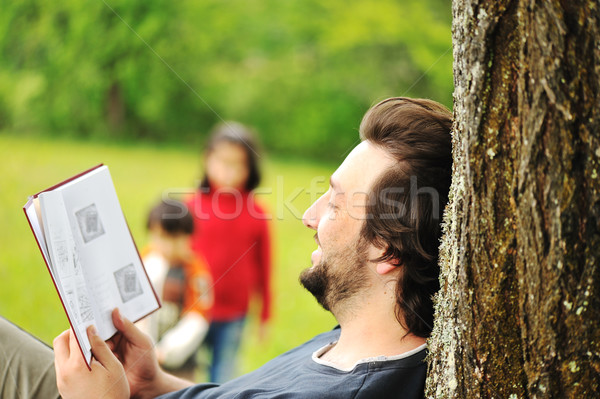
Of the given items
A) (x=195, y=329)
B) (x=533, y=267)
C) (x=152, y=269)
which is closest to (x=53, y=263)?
(x=533, y=267)

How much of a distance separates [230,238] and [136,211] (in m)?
6.30

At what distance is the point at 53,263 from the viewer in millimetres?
1607

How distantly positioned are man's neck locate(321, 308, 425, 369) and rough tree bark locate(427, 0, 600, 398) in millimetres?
332

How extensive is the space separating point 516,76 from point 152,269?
110 inches

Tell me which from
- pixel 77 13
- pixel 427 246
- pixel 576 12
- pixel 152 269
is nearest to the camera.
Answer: pixel 576 12

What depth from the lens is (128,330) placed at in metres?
1.94

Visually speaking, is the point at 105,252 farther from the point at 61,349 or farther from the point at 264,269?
the point at 264,269

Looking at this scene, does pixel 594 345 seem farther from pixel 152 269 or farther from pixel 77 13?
pixel 77 13

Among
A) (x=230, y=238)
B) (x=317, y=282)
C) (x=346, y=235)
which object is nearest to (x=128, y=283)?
(x=317, y=282)

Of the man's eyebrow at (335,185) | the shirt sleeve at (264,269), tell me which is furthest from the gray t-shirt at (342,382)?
the shirt sleeve at (264,269)

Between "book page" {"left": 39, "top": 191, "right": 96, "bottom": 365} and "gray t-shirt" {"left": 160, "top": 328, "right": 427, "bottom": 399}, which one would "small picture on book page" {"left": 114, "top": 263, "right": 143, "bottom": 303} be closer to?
"book page" {"left": 39, "top": 191, "right": 96, "bottom": 365}

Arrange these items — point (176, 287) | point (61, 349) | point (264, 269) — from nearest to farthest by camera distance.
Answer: point (61, 349), point (176, 287), point (264, 269)

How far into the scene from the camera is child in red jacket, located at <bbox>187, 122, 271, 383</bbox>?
393 centimetres

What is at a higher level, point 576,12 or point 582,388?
point 576,12
